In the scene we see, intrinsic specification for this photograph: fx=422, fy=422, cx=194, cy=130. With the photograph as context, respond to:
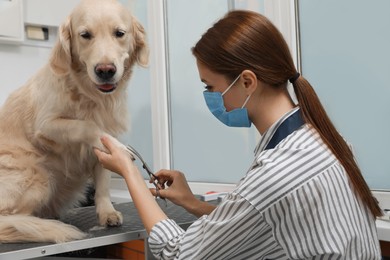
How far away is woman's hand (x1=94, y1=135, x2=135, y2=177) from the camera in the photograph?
3.89ft

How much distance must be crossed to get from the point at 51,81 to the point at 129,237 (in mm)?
637

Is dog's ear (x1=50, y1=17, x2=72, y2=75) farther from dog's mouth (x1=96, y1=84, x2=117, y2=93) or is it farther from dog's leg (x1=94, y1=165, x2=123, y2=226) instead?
dog's leg (x1=94, y1=165, x2=123, y2=226)

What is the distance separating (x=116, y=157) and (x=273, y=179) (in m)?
0.54

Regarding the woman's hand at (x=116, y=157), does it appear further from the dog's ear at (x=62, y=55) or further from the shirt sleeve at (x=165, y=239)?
the dog's ear at (x=62, y=55)

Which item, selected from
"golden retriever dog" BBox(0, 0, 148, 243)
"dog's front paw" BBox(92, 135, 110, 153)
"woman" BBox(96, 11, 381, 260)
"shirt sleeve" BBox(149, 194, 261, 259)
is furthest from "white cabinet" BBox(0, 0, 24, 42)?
"shirt sleeve" BBox(149, 194, 261, 259)

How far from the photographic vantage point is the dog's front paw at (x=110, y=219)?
1.38 m

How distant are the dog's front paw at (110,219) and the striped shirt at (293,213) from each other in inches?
20.8

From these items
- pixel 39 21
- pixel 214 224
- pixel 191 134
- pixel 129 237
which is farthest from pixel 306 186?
pixel 39 21

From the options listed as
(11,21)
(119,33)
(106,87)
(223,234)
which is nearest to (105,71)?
(106,87)

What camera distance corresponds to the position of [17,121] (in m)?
1.56

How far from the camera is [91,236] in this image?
1.23 metres

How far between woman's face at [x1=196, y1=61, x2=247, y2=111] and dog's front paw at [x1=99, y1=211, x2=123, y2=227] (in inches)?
22.7

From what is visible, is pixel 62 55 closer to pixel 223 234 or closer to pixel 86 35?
pixel 86 35

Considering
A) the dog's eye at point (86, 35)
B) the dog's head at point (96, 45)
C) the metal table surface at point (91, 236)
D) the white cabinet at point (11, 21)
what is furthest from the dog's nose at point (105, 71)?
the white cabinet at point (11, 21)
